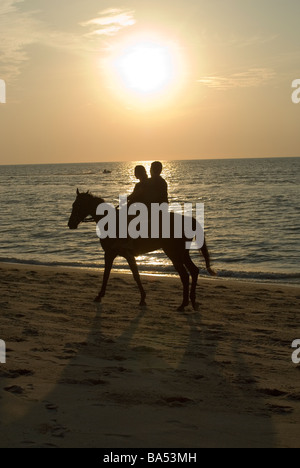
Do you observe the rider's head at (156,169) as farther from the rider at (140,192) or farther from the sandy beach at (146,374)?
the sandy beach at (146,374)

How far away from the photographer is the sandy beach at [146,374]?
4.29 metres

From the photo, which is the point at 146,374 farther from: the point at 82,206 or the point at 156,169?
the point at 82,206

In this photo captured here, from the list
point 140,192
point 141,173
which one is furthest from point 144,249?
point 141,173

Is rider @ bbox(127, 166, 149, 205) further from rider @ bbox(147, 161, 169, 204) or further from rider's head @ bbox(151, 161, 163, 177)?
rider's head @ bbox(151, 161, 163, 177)

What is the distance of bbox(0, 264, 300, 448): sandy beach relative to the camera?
4285mm

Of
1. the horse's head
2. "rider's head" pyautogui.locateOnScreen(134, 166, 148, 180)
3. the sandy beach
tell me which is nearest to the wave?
the sandy beach

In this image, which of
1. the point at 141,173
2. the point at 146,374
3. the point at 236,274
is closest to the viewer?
the point at 146,374

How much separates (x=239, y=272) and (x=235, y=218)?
18.8 meters

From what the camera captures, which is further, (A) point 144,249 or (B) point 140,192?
(A) point 144,249

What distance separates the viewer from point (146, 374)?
577 centimetres

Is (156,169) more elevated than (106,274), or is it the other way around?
(156,169)

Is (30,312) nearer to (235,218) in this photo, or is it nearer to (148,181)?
(148,181)

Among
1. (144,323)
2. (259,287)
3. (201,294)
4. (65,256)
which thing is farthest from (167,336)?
(65,256)

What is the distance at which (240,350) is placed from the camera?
7066 mm
